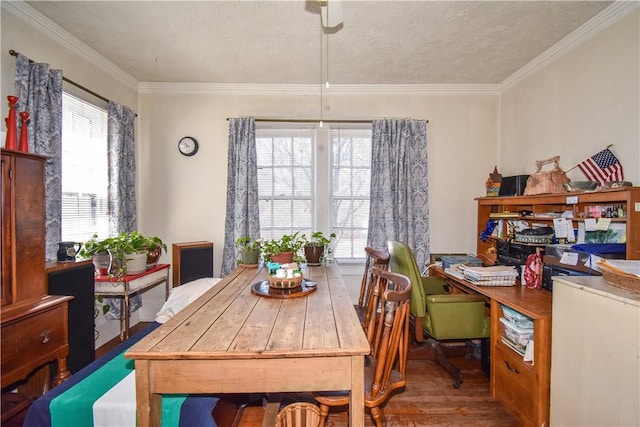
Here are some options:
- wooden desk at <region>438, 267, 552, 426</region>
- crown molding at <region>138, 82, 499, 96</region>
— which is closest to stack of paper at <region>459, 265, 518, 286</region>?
wooden desk at <region>438, 267, 552, 426</region>

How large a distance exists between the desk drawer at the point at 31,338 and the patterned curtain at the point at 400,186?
2.65 m

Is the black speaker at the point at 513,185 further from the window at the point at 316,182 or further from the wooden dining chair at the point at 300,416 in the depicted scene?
the wooden dining chair at the point at 300,416

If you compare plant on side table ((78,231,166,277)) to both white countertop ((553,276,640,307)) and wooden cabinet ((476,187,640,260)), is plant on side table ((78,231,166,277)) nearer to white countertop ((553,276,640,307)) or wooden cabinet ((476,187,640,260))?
white countertop ((553,276,640,307))

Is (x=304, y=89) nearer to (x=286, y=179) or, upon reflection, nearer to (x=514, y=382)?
(x=286, y=179)

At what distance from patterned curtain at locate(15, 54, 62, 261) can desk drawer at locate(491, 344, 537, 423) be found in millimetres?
3277

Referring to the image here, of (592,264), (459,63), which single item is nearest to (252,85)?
(459,63)

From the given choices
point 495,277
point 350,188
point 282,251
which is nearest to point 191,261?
point 282,251

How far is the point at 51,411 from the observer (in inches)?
52.2

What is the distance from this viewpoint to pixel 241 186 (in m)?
3.18

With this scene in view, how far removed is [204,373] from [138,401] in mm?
248

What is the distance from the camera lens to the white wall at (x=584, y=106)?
76.9 inches

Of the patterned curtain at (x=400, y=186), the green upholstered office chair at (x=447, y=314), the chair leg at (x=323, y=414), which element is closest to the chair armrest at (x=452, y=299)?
the green upholstered office chair at (x=447, y=314)

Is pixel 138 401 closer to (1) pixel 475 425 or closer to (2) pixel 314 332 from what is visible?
(2) pixel 314 332

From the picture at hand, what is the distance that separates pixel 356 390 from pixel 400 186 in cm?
247
